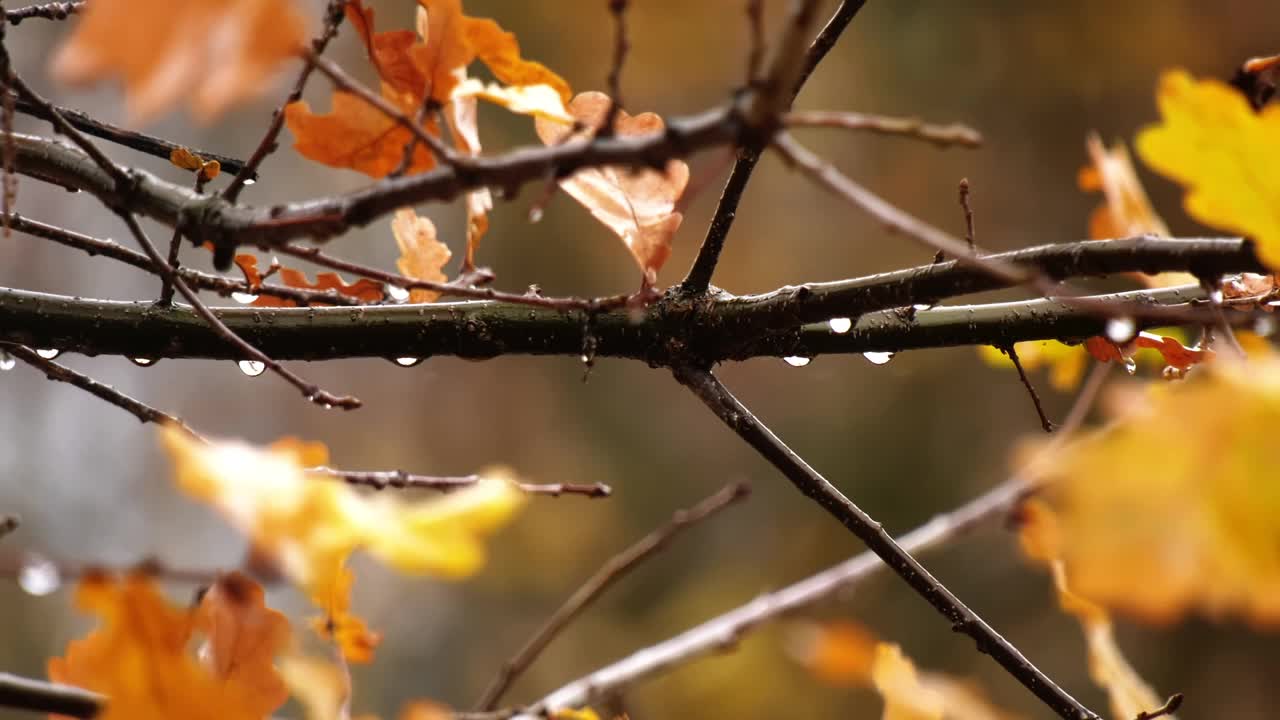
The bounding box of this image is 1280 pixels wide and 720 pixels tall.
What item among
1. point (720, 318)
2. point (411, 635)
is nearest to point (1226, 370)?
point (720, 318)

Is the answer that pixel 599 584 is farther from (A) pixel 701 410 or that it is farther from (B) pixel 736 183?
(A) pixel 701 410

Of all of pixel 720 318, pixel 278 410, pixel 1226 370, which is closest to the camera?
pixel 1226 370

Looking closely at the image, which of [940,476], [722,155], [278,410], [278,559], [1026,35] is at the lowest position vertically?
[278,559]

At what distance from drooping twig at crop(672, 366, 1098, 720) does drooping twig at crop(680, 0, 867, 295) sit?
Answer: 5 centimetres

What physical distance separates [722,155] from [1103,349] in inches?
10.5

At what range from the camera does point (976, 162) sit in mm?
2508

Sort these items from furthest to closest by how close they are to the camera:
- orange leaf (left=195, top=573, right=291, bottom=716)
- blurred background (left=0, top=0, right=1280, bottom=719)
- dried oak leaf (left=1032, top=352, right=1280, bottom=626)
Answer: blurred background (left=0, top=0, right=1280, bottom=719), orange leaf (left=195, top=573, right=291, bottom=716), dried oak leaf (left=1032, top=352, right=1280, bottom=626)

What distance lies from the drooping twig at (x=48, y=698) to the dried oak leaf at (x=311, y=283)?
20 centimetres

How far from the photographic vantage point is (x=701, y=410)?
101 inches

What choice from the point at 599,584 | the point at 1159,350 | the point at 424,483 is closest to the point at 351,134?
the point at 424,483

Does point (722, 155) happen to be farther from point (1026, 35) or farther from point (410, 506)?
point (1026, 35)

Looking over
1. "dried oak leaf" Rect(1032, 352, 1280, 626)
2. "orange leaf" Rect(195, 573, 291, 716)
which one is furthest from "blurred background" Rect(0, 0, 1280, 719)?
"dried oak leaf" Rect(1032, 352, 1280, 626)

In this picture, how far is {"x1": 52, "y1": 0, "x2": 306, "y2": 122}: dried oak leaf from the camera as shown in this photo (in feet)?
0.60

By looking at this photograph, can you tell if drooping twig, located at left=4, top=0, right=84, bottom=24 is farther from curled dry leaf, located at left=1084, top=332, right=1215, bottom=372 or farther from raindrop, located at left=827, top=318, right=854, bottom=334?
curled dry leaf, located at left=1084, top=332, right=1215, bottom=372
